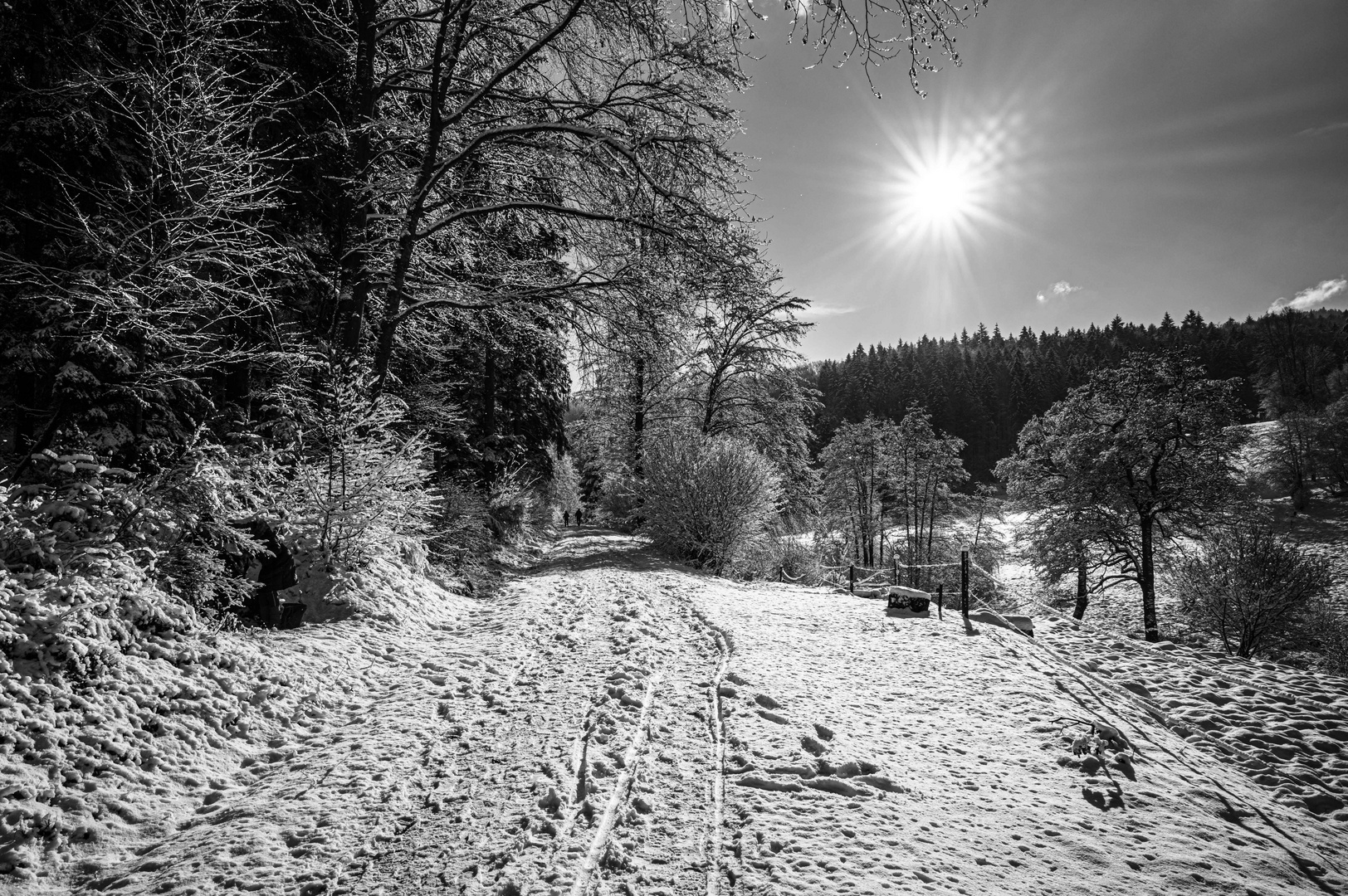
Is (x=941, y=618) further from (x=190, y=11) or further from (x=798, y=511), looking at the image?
(x=798, y=511)

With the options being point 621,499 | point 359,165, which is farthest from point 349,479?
point 621,499

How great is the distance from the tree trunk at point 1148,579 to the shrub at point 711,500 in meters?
12.4

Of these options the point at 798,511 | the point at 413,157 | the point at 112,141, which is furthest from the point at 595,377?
the point at 798,511

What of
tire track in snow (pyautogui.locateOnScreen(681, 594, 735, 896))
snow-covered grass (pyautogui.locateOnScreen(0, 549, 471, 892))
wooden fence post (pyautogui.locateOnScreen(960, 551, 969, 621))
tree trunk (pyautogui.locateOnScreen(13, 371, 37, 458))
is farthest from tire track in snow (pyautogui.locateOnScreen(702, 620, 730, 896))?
tree trunk (pyautogui.locateOnScreen(13, 371, 37, 458))

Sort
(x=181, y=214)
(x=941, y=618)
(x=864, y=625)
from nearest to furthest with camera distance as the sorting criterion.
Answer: (x=181, y=214) < (x=864, y=625) < (x=941, y=618)

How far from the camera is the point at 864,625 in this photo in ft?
24.9

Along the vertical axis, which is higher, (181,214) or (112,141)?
(112,141)

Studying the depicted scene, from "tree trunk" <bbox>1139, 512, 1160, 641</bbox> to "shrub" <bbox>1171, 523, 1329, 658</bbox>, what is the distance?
71.8 inches

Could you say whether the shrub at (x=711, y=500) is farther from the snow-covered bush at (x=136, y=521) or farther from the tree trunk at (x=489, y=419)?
the snow-covered bush at (x=136, y=521)

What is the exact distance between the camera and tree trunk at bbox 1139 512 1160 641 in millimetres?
16391

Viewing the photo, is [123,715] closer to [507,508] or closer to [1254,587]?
[507,508]

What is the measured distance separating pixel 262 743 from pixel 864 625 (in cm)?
685

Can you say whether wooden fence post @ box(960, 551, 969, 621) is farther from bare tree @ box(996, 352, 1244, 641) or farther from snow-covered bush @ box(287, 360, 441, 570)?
bare tree @ box(996, 352, 1244, 641)

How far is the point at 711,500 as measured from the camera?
46.6 ft
